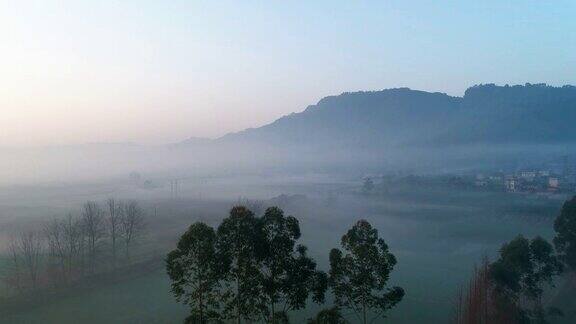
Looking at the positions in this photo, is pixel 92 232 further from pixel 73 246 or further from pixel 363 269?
pixel 363 269

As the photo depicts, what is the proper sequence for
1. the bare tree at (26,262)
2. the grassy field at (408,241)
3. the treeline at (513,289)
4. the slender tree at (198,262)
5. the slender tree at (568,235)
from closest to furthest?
the slender tree at (198,262) < the treeline at (513,289) < the grassy field at (408,241) < the slender tree at (568,235) < the bare tree at (26,262)

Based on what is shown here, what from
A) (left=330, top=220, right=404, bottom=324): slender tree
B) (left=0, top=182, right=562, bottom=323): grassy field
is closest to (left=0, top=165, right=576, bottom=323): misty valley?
(left=0, top=182, right=562, bottom=323): grassy field

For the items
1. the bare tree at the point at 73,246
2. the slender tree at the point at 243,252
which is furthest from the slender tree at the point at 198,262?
the bare tree at the point at 73,246

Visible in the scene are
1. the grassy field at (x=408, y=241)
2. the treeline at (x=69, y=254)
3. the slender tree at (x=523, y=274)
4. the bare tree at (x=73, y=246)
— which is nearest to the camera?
the slender tree at (x=523, y=274)

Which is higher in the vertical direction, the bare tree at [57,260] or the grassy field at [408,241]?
the bare tree at [57,260]

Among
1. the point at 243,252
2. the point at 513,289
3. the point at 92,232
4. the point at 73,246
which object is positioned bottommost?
the point at 513,289

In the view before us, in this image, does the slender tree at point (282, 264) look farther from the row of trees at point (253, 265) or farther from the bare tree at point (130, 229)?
the bare tree at point (130, 229)

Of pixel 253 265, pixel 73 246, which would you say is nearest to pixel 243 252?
pixel 253 265
